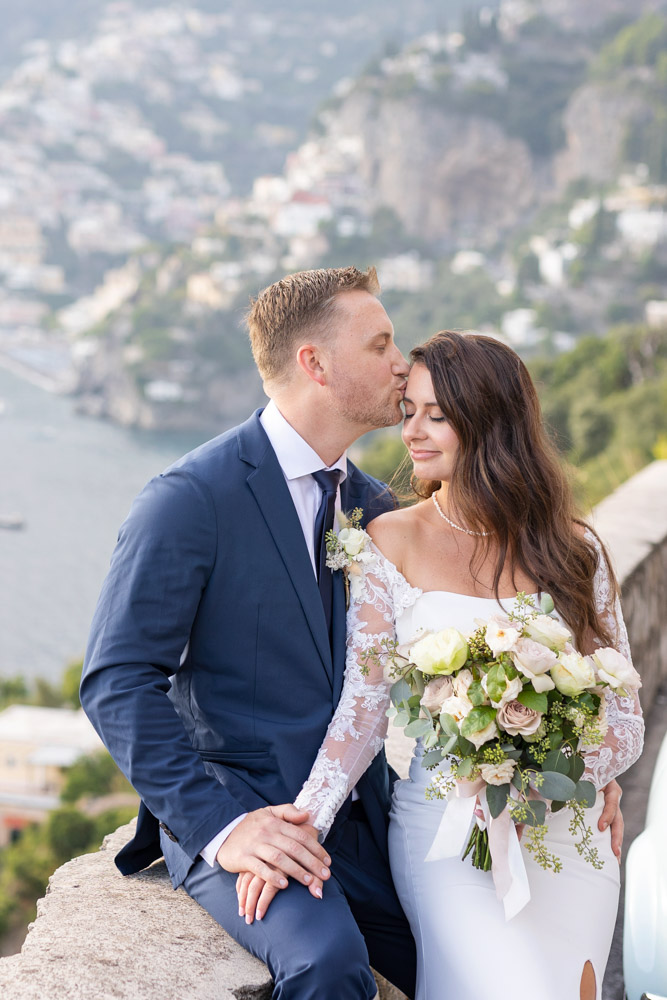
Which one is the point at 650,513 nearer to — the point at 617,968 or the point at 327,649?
the point at 617,968

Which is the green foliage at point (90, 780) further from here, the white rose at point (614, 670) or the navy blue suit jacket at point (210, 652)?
the white rose at point (614, 670)

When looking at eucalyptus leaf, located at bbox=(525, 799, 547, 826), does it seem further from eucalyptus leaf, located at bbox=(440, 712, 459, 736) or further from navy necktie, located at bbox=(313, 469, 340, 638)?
navy necktie, located at bbox=(313, 469, 340, 638)

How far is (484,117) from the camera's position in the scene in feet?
282

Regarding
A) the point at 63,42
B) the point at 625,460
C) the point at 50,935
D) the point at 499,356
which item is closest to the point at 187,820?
the point at 50,935

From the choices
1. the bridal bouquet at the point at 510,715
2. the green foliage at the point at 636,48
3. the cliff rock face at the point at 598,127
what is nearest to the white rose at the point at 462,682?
the bridal bouquet at the point at 510,715

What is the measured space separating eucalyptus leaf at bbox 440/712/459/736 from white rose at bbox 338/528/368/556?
39cm

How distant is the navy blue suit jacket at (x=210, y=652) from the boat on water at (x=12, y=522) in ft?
184

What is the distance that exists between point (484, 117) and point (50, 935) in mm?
91616

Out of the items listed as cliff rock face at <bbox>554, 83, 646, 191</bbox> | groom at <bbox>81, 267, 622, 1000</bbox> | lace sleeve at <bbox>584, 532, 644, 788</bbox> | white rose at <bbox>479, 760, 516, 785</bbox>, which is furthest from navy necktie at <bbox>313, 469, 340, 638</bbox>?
cliff rock face at <bbox>554, 83, 646, 191</bbox>

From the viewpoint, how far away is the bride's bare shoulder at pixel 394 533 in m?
1.96

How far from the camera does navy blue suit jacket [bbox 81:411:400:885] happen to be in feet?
5.38

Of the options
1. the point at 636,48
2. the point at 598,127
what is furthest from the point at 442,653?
the point at 636,48

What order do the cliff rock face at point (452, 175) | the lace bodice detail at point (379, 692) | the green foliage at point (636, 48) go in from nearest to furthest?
the lace bodice detail at point (379, 692) < the green foliage at point (636, 48) < the cliff rock face at point (452, 175)

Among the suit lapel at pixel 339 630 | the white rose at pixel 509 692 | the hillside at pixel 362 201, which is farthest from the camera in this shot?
the hillside at pixel 362 201
